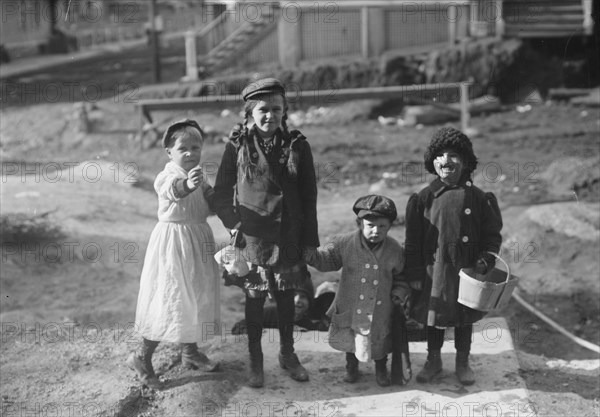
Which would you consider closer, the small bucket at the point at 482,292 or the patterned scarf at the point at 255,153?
the small bucket at the point at 482,292

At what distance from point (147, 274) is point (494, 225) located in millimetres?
2121

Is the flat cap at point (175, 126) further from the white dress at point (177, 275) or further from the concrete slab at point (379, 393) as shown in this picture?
the concrete slab at point (379, 393)

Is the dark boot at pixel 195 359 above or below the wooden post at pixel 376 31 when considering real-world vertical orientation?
below

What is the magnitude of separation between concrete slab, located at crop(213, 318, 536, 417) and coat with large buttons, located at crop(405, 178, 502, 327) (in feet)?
1.46

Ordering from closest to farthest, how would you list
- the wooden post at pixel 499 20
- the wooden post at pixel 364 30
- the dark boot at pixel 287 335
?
the dark boot at pixel 287 335, the wooden post at pixel 499 20, the wooden post at pixel 364 30

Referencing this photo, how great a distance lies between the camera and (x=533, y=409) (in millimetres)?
4852

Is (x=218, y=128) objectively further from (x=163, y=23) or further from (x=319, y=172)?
(x=163, y=23)

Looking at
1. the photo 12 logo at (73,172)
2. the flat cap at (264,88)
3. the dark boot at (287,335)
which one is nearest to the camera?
the flat cap at (264,88)

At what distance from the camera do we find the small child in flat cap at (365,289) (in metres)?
5.11

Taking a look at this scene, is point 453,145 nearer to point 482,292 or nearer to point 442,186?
point 442,186

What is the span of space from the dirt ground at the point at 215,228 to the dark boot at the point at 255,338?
24cm

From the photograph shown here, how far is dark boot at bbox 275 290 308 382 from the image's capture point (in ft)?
17.2

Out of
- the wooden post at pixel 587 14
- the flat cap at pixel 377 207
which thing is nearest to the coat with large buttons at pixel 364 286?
the flat cap at pixel 377 207

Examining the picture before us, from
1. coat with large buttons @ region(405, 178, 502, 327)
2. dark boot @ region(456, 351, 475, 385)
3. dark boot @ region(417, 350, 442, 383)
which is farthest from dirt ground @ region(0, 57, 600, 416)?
coat with large buttons @ region(405, 178, 502, 327)
